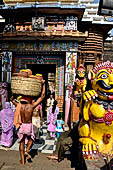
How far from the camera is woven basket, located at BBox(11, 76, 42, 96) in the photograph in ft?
14.1

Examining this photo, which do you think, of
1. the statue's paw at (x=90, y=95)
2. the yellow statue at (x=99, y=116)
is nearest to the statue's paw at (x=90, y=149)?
the yellow statue at (x=99, y=116)

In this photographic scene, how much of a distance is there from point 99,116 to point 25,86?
5.36 ft

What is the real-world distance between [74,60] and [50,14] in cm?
255

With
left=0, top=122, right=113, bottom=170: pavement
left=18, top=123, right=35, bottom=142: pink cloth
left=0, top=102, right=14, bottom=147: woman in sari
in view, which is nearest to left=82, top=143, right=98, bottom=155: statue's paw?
left=0, top=122, right=113, bottom=170: pavement

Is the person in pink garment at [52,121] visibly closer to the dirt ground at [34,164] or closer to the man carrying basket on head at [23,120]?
the dirt ground at [34,164]

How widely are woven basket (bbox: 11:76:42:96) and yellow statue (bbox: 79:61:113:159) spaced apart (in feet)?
3.67

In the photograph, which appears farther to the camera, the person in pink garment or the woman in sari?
the person in pink garment

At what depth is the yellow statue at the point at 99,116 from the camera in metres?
3.76

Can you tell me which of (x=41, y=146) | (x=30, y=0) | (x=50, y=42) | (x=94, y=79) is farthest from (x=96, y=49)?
(x=94, y=79)

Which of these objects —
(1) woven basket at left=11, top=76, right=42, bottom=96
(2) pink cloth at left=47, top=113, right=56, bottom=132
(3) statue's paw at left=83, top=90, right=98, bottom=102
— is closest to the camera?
(3) statue's paw at left=83, top=90, right=98, bottom=102

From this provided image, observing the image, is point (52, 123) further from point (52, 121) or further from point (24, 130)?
point (24, 130)

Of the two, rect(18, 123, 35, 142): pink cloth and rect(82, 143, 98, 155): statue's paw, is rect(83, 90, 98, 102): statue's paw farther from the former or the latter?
rect(18, 123, 35, 142): pink cloth

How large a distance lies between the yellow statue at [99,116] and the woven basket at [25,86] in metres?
1.12

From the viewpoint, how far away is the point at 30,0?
10883 mm
